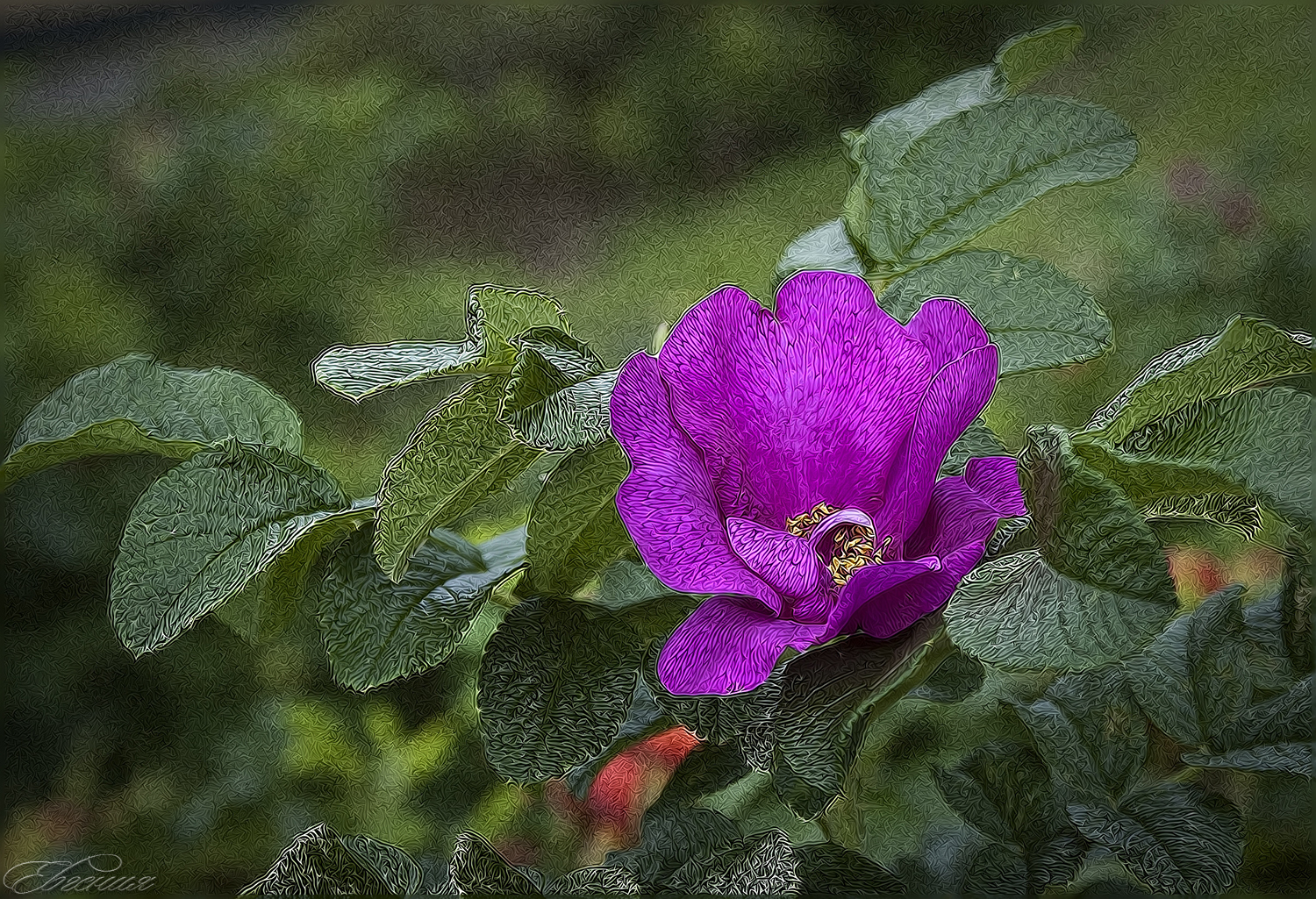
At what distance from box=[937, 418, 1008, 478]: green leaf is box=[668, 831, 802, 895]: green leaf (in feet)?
0.24

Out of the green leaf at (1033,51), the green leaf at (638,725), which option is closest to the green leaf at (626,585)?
the green leaf at (638,725)

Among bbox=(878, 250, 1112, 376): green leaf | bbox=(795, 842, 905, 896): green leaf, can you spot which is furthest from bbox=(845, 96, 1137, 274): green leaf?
bbox=(795, 842, 905, 896): green leaf

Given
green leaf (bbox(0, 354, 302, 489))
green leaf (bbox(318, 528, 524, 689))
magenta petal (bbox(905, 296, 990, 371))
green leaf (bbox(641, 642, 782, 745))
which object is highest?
magenta petal (bbox(905, 296, 990, 371))

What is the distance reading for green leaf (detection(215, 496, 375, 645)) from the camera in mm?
182

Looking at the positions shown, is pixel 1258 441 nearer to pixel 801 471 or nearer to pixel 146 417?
pixel 801 471

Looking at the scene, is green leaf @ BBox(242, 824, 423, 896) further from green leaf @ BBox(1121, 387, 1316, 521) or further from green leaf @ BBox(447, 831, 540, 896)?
green leaf @ BBox(1121, 387, 1316, 521)

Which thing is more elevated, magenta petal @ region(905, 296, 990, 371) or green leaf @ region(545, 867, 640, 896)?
magenta petal @ region(905, 296, 990, 371)

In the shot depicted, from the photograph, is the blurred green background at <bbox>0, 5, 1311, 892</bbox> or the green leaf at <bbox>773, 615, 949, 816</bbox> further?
the blurred green background at <bbox>0, 5, 1311, 892</bbox>

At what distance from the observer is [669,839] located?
0.64 feet

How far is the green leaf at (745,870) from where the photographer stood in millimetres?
158

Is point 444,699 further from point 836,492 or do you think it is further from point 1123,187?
point 1123,187

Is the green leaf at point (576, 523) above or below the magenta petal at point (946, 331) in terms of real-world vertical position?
below

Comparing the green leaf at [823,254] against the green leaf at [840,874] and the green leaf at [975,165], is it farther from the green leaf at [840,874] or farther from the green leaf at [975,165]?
the green leaf at [840,874]

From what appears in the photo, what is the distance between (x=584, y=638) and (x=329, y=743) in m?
0.13
